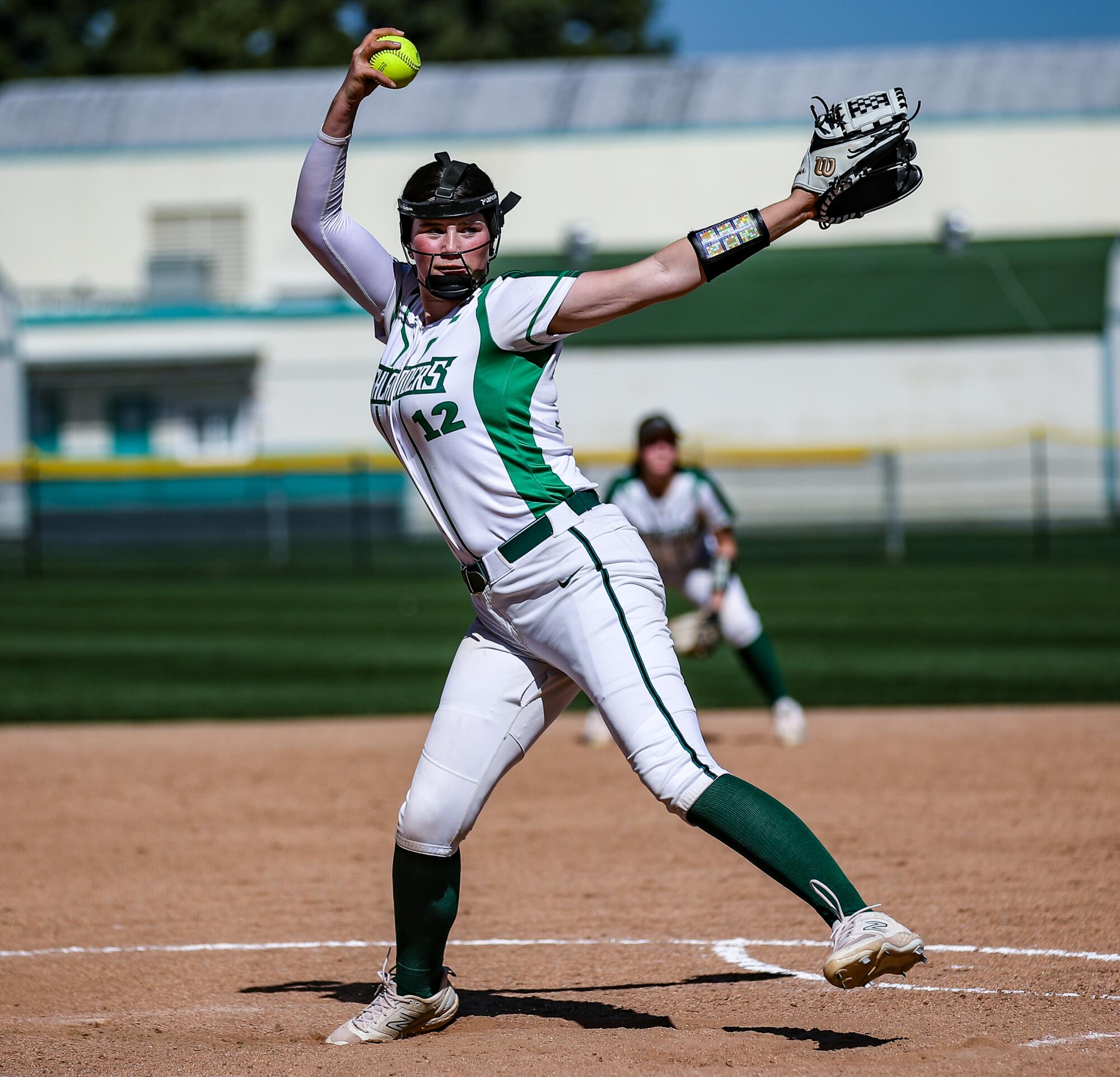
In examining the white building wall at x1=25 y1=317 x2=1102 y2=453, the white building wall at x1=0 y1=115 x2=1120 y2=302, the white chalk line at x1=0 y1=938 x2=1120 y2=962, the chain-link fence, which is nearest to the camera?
the white chalk line at x1=0 y1=938 x2=1120 y2=962

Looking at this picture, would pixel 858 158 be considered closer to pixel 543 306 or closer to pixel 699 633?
→ pixel 543 306

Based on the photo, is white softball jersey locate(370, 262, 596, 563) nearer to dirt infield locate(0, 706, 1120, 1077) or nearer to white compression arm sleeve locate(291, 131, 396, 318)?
white compression arm sleeve locate(291, 131, 396, 318)

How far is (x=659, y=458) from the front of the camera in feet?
27.8

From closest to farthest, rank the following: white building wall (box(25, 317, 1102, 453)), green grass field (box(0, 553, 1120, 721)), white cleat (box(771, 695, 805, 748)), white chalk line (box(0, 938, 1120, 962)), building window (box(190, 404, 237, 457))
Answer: white chalk line (box(0, 938, 1120, 962)) → white cleat (box(771, 695, 805, 748)) → green grass field (box(0, 553, 1120, 721)) → white building wall (box(25, 317, 1102, 453)) → building window (box(190, 404, 237, 457))

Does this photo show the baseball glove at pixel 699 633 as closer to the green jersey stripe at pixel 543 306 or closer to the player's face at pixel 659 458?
the player's face at pixel 659 458

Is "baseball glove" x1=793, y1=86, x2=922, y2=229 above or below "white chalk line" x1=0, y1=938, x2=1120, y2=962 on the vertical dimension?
above

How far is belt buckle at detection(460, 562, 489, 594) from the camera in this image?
3.74 m

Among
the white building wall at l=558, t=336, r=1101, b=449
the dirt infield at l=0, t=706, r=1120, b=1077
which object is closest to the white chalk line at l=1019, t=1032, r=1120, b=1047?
the dirt infield at l=0, t=706, r=1120, b=1077

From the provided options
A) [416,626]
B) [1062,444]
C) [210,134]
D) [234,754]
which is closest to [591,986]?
[234,754]

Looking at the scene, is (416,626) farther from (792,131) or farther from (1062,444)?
(792,131)

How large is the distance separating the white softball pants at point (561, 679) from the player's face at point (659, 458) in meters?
4.60

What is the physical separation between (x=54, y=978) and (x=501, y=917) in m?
1.50

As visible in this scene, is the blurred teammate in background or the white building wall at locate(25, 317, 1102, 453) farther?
the white building wall at locate(25, 317, 1102, 453)

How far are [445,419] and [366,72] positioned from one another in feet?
3.10
